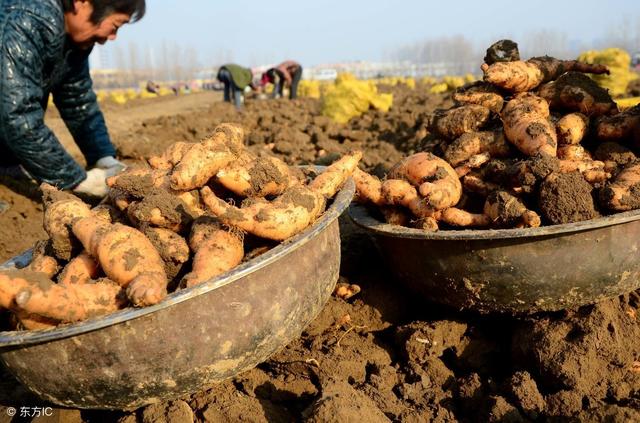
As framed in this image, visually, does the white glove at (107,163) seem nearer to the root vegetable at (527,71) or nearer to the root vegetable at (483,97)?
the root vegetable at (483,97)

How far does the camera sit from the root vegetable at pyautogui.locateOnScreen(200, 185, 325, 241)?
6.79 feet

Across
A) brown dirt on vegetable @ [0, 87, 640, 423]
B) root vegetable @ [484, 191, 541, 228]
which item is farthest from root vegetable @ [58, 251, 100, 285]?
root vegetable @ [484, 191, 541, 228]

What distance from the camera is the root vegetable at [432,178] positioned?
2.48 metres

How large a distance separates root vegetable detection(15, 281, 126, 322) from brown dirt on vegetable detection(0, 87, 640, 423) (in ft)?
1.57

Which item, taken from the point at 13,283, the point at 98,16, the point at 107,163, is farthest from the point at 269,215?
the point at 107,163

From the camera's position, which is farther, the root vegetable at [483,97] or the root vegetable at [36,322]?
the root vegetable at [483,97]

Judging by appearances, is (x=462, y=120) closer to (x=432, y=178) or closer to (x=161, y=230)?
(x=432, y=178)

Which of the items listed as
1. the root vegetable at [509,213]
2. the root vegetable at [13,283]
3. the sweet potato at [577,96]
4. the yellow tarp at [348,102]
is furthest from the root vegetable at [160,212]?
the yellow tarp at [348,102]

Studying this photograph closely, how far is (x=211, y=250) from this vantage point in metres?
2.04

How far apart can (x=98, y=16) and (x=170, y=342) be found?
3328 mm

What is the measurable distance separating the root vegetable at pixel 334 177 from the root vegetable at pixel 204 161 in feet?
1.51

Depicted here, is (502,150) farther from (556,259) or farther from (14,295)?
(14,295)

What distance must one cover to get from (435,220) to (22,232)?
3.56 m

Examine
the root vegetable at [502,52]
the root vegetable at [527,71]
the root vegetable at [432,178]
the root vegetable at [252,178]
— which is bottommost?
the root vegetable at [432,178]
